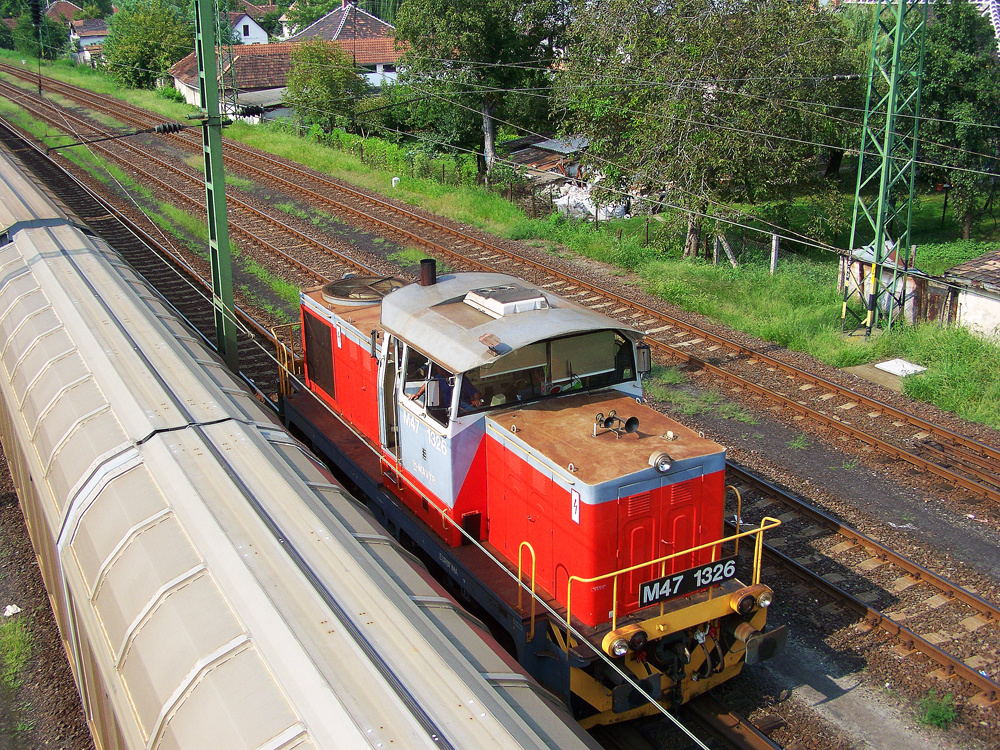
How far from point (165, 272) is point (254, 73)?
35.2m

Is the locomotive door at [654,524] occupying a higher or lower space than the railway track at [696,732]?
higher

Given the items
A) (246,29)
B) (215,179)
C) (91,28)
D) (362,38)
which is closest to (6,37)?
(91,28)

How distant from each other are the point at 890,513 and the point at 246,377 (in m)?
10.4

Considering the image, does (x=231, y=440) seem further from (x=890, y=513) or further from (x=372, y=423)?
(x=890, y=513)

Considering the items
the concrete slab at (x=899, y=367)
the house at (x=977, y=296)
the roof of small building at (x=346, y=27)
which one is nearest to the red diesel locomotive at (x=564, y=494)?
the concrete slab at (x=899, y=367)

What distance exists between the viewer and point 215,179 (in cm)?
1225

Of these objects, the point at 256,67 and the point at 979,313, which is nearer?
the point at 979,313

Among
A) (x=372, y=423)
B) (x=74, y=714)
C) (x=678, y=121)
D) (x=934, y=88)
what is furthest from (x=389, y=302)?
(x=934, y=88)

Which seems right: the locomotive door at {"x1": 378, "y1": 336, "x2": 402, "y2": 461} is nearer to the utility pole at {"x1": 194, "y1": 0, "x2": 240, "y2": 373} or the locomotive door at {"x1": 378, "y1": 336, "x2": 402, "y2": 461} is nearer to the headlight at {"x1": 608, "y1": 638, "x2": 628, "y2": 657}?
the headlight at {"x1": 608, "y1": 638, "x2": 628, "y2": 657}

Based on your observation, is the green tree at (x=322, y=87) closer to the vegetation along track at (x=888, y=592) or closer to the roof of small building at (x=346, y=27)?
the roof of small building at (x=346, y=27)

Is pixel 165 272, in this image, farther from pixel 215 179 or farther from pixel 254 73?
pixel 254 73

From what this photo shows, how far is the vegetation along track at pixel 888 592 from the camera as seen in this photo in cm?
825

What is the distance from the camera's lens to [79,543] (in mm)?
6270

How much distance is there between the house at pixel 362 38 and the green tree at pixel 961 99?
31.1 metres
